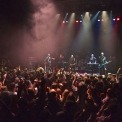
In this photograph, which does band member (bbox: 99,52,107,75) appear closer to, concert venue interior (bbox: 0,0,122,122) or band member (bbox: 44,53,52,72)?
concert venue interior (bbox: 0,0,122,122)

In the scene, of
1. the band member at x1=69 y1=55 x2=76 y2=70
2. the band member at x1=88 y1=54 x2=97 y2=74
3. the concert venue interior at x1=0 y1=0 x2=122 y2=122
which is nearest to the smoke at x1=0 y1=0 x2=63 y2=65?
the concert venue interior at x1=0 y1=0 x2=122 y2=122

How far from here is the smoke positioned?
2088cm

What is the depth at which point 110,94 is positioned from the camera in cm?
610

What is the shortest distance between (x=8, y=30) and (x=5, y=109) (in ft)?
55.8

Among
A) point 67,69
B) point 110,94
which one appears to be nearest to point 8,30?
point 67,69

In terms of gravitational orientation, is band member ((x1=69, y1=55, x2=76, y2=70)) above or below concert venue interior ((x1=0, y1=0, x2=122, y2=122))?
below

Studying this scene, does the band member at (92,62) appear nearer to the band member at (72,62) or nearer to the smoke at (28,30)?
the band member at (72,62)

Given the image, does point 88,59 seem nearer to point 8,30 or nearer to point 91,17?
point 91,17

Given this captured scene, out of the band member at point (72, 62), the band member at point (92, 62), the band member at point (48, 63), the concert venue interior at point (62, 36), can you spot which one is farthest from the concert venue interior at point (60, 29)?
the band member at point (92, 62)

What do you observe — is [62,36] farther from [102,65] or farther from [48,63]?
[102,65]

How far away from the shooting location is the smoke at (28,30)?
20875 mm

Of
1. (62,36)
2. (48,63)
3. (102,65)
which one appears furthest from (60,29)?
(102,65)

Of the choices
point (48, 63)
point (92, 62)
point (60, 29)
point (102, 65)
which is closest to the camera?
point (102, 65)

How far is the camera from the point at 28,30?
22.5 m
